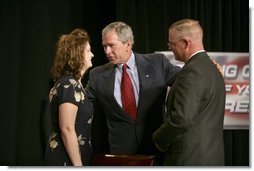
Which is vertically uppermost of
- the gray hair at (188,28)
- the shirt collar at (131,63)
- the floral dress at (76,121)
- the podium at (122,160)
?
the gray hair at (188,28)

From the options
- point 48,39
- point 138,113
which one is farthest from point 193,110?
point 48,39

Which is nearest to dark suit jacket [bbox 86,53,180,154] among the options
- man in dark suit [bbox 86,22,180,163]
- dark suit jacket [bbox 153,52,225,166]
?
man in dark suit [bbox 86,22,180,163]

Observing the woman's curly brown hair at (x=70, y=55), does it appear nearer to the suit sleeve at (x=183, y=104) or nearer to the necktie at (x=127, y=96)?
the necktie at (x=127, y=96)

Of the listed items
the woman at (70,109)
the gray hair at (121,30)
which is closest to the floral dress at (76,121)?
the woman at (70,109)

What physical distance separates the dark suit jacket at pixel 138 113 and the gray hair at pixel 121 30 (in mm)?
165

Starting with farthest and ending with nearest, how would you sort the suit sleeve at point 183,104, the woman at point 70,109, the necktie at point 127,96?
the necktie at point 127,96
the woman at point 70,109
the suit sleeve at point 183,104

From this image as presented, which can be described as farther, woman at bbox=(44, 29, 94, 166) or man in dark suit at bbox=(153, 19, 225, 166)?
woman at bbox=(44, 29, 94, 166)

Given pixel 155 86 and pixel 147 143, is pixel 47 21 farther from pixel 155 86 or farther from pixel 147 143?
pixel 147 143

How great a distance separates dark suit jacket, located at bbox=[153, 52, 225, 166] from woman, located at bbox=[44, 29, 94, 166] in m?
0.38

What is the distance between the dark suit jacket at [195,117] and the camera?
1951 mm

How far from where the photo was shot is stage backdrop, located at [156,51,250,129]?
2230 mm

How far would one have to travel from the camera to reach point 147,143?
2.20 m

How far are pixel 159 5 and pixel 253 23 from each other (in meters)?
0.52

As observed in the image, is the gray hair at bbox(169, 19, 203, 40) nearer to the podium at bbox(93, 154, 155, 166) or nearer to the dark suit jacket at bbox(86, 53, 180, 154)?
the dark suit jacket at bbox(86, 53, 180, 154)
